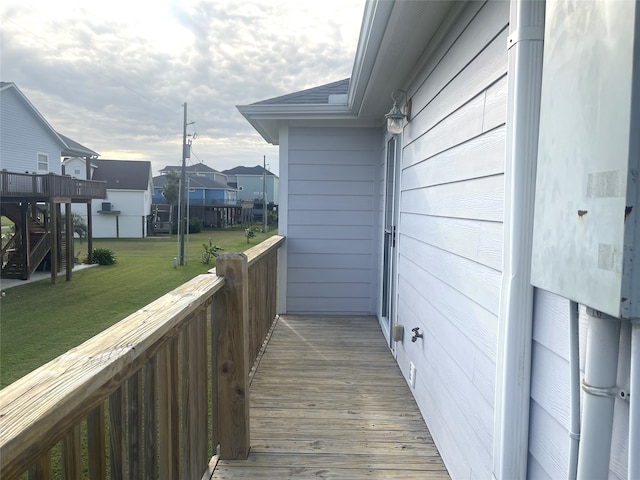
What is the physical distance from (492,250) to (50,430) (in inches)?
52.8

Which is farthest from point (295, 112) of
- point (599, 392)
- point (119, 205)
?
point (119, 205)

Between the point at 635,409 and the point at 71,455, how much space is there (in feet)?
3.32

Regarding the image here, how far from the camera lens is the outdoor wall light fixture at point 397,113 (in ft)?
11.0

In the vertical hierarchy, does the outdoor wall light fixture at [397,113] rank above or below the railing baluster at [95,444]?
above

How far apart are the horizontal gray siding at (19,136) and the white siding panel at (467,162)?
16.0 meters

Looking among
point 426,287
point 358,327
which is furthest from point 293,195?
point 426,287

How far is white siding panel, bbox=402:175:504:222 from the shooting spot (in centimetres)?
154

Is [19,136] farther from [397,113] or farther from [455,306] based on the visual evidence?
[455,306]

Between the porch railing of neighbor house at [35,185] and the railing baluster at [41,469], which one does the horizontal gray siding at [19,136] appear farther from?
the railing baluster at [41,469]

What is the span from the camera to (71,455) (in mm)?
867

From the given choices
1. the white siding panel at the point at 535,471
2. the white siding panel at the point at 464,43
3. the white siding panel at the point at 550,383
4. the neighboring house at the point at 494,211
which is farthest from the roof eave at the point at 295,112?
the white siding panel at the point at 535,471

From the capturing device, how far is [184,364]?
5.18ft

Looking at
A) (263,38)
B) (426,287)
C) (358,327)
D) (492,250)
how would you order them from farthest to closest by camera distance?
1. (263,38)
2. (358,327)
3. (426,287)
4. (492,250)

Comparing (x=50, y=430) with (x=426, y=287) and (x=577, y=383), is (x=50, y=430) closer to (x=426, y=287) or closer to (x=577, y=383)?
(x=577, y=383)
